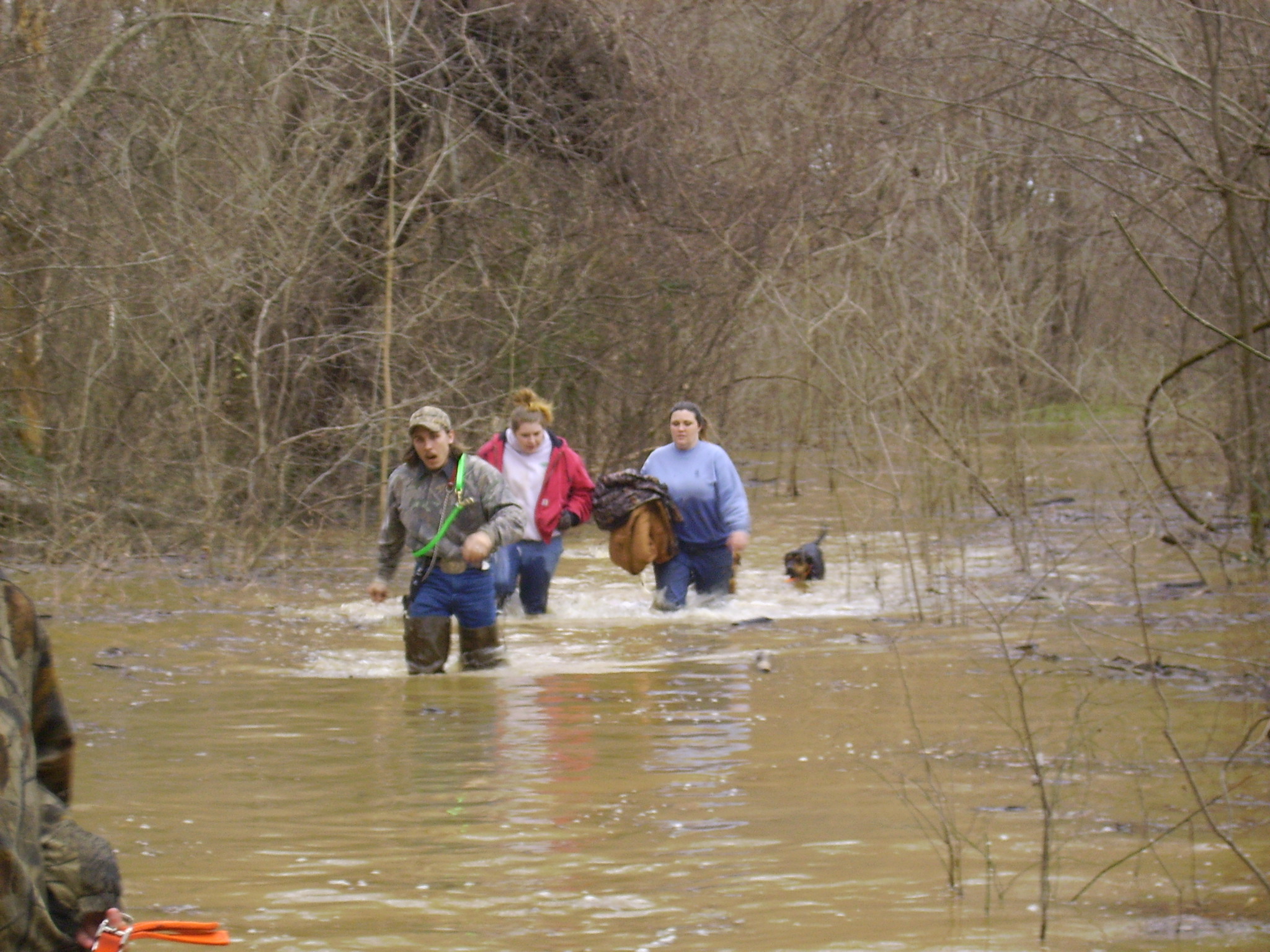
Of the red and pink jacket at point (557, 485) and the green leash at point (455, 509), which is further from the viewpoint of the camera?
the red and pink jacket at point (557, 485)

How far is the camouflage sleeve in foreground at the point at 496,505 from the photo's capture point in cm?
863

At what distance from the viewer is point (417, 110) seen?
1553cm

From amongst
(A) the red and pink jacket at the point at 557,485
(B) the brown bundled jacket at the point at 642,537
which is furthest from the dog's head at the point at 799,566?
(A) the red and pink jacket at the point at 557,485

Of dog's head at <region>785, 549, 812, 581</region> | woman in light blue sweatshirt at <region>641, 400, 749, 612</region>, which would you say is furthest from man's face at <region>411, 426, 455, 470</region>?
dog's head at <region>785, 549, 812, 581</region>

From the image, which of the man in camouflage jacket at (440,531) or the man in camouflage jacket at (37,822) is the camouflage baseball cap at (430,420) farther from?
the man in camouflage jacket at (37,822)

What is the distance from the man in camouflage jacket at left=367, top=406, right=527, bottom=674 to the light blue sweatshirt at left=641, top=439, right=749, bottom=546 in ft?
8.37

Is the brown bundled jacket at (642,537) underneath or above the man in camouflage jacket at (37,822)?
above

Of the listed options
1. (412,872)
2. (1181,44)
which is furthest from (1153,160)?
(412,872)

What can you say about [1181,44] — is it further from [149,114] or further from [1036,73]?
[149,114]

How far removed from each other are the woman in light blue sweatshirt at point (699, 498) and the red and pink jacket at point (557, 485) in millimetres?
491

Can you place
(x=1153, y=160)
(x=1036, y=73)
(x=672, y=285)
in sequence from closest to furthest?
(x=1036, y=73), (x=1153, y=160), (x=672, y=285)

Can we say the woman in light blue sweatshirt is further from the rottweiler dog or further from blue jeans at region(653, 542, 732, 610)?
the rottweiler dog

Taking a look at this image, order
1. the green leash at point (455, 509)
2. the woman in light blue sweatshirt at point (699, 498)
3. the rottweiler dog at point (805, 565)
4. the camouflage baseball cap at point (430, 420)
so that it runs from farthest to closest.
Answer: the rottweiler dog at point (805, 565), the woman in light blue sweatshirt at point (699, 498), the green leash at point (455, 509), the camouflage baseball cap at point (430, 420)

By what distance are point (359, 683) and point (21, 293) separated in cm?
507
